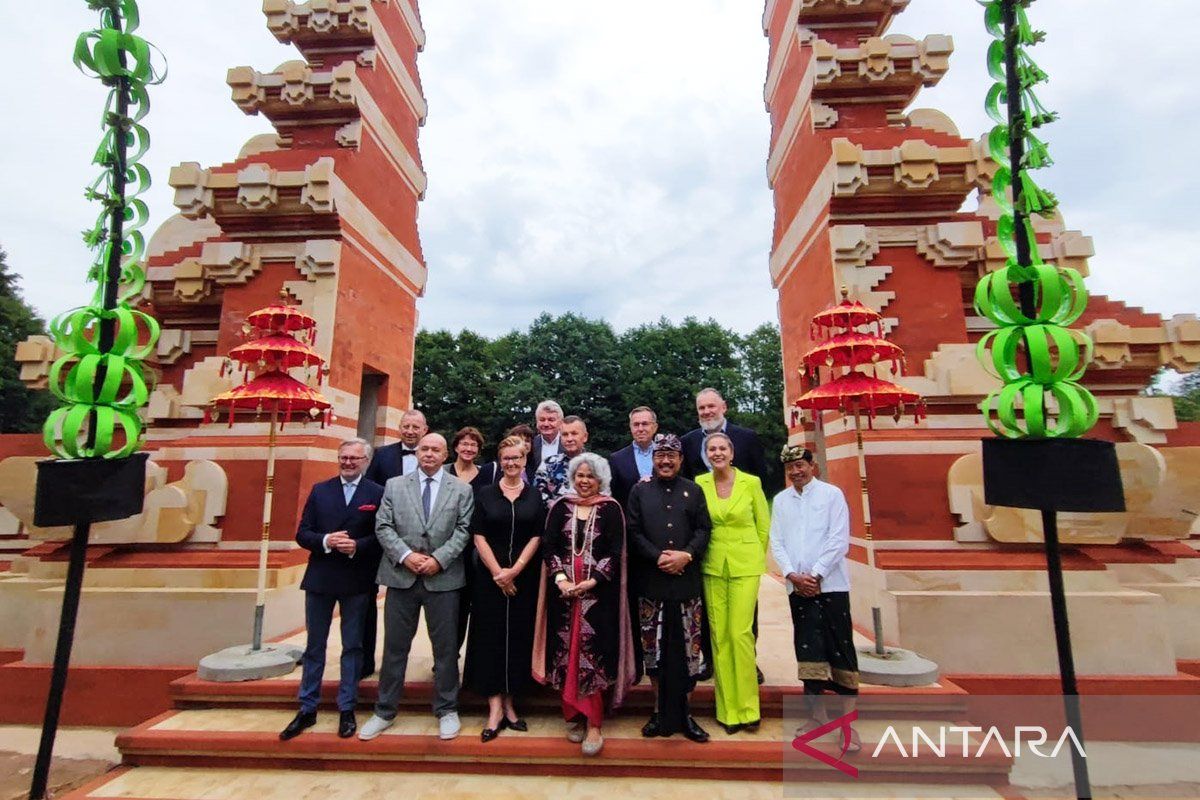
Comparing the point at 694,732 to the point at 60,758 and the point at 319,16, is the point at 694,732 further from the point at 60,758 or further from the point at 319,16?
the point at 319,16

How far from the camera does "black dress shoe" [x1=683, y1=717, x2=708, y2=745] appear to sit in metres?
3.98

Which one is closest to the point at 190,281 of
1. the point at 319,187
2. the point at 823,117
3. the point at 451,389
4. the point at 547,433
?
the point at 319,187

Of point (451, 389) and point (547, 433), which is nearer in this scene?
point (547, 433)

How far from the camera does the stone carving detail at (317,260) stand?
7.25 meters

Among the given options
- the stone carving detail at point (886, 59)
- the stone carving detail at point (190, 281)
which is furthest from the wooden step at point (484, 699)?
the stone carving detail at point (886, 59)

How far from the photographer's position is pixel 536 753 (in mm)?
3992

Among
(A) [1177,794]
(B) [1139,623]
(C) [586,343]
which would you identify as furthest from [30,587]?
(C) [586,343]

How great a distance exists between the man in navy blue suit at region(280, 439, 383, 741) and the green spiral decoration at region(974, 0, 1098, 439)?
4.47 metres

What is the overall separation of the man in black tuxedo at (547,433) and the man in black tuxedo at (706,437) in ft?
3.97

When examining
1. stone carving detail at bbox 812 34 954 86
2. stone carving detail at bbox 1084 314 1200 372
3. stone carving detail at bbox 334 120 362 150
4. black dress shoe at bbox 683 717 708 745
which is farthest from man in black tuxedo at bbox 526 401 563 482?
stone carving detail at bbox 1084 314 1200 372

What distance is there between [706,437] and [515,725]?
9.26 feet

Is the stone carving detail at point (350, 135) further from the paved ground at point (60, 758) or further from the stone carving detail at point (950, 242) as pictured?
the stone carving detail at point (950, 242)

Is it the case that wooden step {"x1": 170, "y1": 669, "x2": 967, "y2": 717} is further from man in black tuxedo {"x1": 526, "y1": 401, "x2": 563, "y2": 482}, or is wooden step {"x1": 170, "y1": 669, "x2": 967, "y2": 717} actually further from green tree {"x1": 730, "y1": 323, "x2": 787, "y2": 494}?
green tree {"x1": 730, "y1": 323, "x2": 787, "y2": 494}

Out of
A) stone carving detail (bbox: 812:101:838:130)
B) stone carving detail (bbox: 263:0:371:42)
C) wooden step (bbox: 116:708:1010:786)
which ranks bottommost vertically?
wooden step (bbox: 116:708:1010:786)
